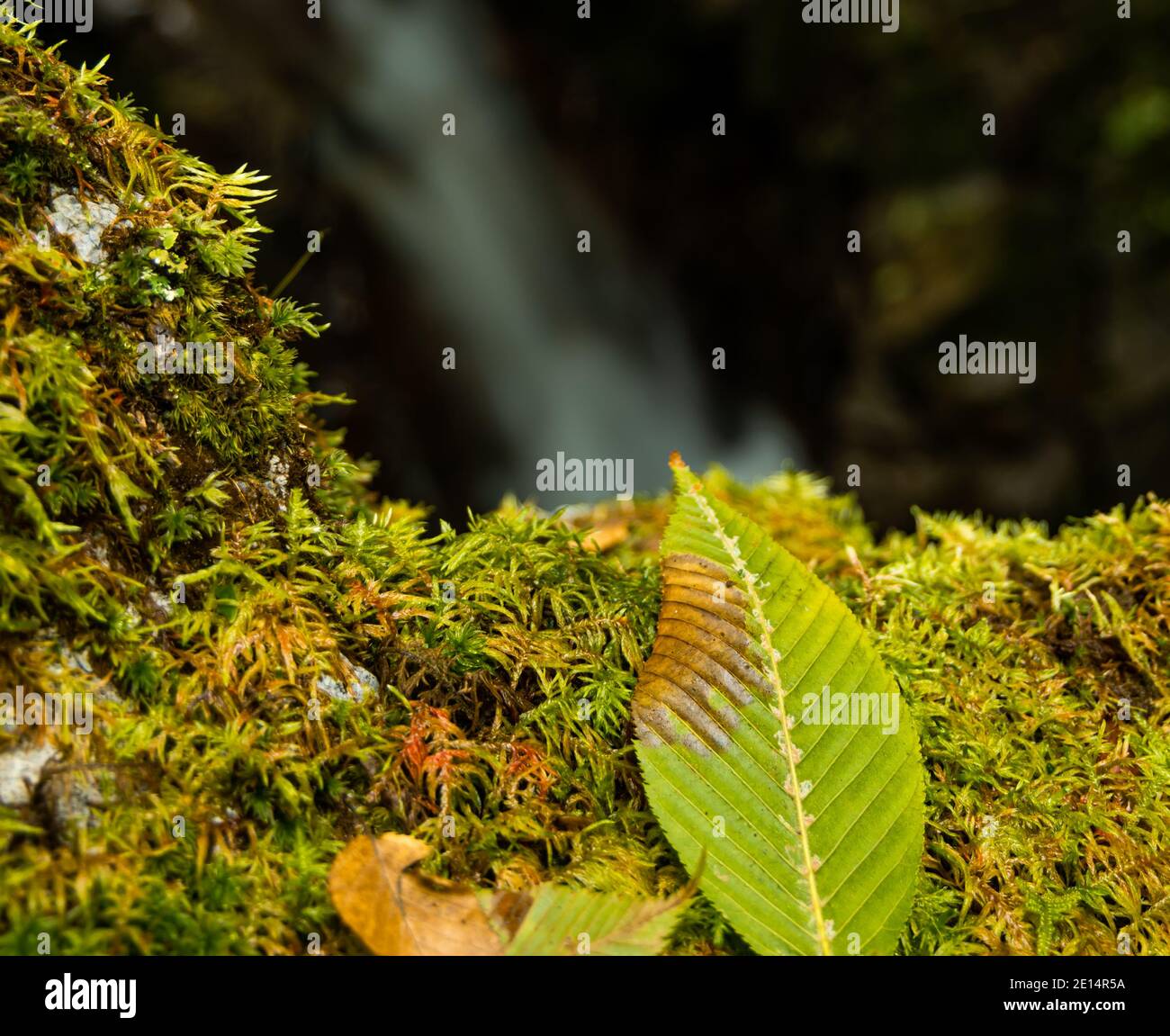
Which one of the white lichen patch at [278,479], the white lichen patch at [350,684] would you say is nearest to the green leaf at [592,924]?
the white lichen patch at [350,684]

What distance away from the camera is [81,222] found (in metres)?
1.58

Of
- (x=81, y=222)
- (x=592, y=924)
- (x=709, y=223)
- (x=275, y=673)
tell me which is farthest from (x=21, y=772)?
(x=709, y=223)

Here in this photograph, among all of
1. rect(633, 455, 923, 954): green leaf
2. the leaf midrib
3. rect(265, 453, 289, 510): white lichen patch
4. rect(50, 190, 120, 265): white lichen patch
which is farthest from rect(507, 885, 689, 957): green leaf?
rect(50, 190, 120, 265): white lichen patch

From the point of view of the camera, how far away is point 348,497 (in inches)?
85.7

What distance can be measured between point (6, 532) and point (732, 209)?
9335 millimetres

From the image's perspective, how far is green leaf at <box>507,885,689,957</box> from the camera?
126 cm

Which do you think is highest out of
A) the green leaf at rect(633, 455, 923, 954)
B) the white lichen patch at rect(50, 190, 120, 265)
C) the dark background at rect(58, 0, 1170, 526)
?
the dark background at rect(58, 0, 1170, 526)

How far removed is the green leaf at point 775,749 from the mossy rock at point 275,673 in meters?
0.10

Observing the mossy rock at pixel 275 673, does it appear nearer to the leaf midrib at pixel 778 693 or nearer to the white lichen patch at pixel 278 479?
the white lichen patch at pixel 278 479

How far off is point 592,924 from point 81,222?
1487 millimetres

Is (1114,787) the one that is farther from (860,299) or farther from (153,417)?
(860,299)

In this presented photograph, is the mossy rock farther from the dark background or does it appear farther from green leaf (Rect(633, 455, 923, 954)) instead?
the dark background

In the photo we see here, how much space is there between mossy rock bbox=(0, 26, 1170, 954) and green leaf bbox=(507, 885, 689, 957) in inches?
4.2

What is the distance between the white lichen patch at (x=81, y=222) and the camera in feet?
5.12
